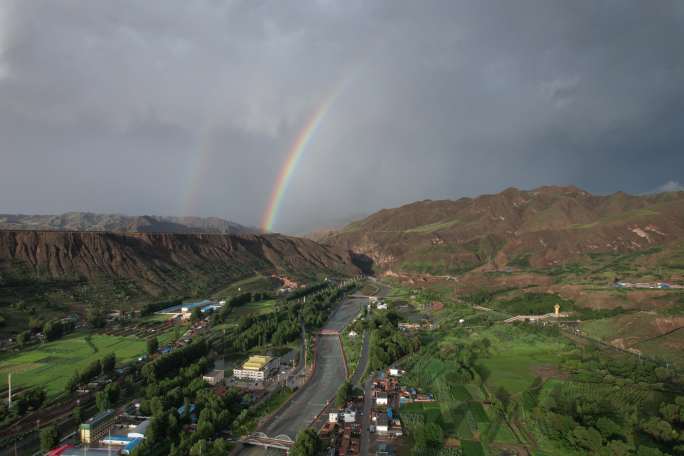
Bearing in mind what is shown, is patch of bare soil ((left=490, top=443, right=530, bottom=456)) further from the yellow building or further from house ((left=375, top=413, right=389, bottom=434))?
the yellow building

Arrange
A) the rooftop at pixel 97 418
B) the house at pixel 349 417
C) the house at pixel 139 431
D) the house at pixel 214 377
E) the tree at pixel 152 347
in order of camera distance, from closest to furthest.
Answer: the house at pixel 139 431, the rooftop at pixel 97 418, the house at pixel 349 417, the house at pixel 214 377, the tree at pixel 152 347

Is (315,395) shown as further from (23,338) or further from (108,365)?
(23,338)

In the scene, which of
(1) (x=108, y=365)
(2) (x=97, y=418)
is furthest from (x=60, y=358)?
(2) (x=97, y=418)

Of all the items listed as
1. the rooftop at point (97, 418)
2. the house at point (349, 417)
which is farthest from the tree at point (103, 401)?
the house at point (349, 417)

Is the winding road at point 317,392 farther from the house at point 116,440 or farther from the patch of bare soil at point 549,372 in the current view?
the patch of bare soil at point 549,372

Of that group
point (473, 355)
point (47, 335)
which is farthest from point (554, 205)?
point (47, 335)

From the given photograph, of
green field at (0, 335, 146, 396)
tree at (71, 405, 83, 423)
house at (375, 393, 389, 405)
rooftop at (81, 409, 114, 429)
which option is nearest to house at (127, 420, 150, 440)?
rooftop at (81, 409, 114, 429)

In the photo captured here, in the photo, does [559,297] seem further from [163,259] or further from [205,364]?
[163,259]

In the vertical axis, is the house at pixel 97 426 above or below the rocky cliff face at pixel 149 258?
below
